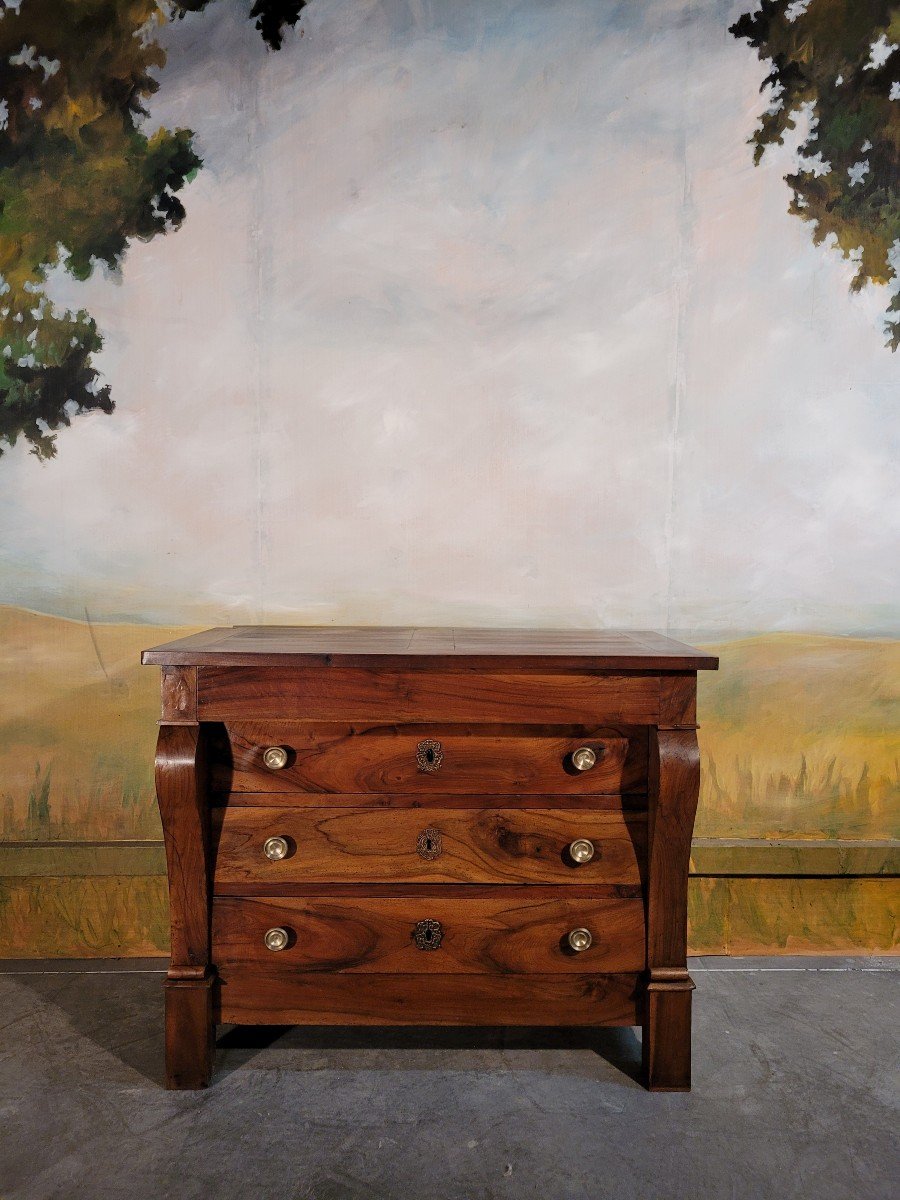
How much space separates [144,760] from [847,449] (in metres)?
2.58

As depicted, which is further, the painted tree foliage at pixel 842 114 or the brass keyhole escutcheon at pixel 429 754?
the painted tree foliage at pixel 842 114

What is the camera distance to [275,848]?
2.04 metres

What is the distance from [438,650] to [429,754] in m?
0.27

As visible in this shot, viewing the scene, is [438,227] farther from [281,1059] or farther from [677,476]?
[281,1059]

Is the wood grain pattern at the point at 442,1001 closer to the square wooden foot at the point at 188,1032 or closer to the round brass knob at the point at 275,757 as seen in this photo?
the square wooden foot at the point at 188,1032

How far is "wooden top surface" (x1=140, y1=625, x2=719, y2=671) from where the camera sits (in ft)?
6.37

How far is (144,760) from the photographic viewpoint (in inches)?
108

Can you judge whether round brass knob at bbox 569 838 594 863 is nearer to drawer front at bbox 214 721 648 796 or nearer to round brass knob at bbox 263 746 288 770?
drawer front at bbox 214 721 648 796

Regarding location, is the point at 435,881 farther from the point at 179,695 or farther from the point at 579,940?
the point at 179,695

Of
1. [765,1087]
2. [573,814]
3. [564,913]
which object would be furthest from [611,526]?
[765,1087]

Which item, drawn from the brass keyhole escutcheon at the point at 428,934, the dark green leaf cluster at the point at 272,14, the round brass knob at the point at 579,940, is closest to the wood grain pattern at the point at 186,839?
the brass keyhole escutcheon at the point at 428,934

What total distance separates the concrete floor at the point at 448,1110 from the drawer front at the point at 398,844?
0.52 m

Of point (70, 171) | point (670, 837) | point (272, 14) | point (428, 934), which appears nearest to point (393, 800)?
point (428, 934)

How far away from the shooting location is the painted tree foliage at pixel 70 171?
2572 mm
